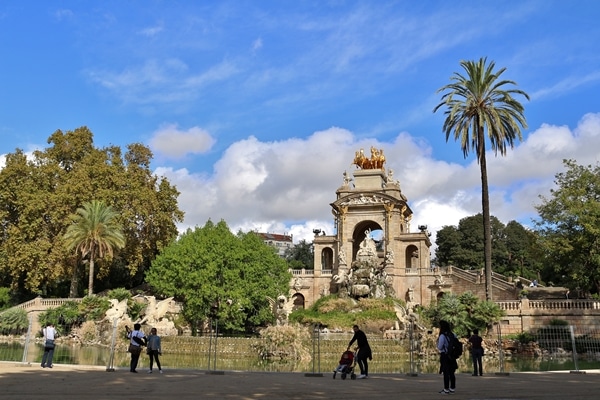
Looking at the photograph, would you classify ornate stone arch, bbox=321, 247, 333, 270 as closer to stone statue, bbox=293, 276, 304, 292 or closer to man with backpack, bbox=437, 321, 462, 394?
stone statue, bbox=293, 276, 304, 292

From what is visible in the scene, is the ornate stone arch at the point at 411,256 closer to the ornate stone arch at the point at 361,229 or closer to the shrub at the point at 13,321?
the ornate stone arch at the point at 361,229

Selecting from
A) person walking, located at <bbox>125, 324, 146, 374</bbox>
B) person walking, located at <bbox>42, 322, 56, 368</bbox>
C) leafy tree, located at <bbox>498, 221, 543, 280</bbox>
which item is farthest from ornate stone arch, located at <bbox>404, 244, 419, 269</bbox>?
person walking, located at <bbox>42, 322, 56, 368</bbox>

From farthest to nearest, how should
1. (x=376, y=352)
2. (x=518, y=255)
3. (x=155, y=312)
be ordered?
(x=518, y=255), (x=155, y=312), (x=376, y=352)

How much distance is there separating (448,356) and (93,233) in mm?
35291

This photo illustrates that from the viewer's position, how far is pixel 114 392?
1107 cm

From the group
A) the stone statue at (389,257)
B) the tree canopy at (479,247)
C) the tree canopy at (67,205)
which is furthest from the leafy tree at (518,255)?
the tree canopy at (67,205)

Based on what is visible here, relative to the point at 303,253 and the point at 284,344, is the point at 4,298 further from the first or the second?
the point at 303,253

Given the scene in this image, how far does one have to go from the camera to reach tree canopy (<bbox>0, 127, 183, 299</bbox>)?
4422 cm

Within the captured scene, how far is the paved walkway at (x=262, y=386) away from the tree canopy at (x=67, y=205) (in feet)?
101

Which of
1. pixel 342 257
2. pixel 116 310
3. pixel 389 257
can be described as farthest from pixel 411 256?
pixel 116 310

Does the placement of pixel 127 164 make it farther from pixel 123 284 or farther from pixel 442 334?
pixel 442 334

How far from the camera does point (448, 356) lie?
12.1m

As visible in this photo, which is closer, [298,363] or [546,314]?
[298,363]

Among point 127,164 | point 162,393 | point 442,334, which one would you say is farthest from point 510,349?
point 127,164
